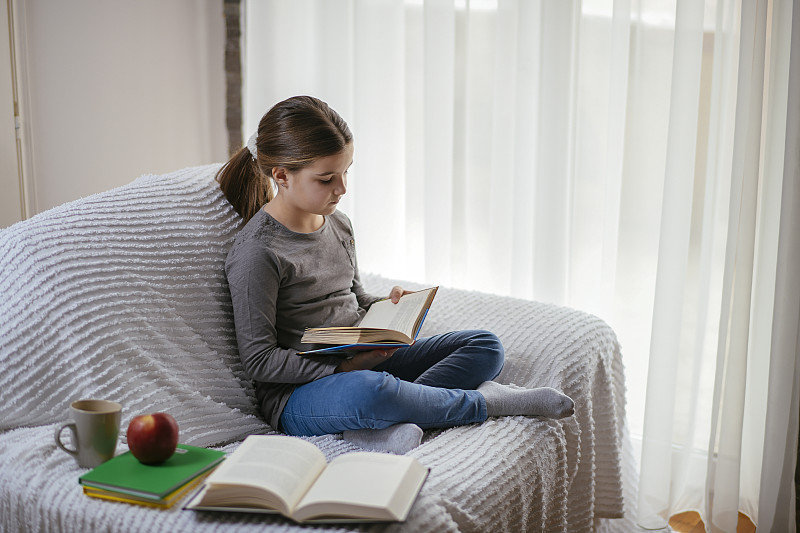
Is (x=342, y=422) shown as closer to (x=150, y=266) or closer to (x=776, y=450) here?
(x=150, y=266)

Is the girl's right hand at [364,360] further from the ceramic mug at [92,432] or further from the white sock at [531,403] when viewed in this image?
the ceramic mug at [92,432]

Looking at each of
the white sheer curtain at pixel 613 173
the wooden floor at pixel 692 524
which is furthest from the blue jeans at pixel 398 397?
the wooden floor at pixel 692 524

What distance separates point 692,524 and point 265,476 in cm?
150

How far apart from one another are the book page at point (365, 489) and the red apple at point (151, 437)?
0.75ft

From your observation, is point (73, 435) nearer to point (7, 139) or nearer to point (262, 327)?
point (262, 327)

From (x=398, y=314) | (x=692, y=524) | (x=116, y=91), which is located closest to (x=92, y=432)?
(x=398, y=314)

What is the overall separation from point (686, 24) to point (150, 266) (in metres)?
1.43

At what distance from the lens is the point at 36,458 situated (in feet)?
3.80

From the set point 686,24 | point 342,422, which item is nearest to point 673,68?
point 686,24

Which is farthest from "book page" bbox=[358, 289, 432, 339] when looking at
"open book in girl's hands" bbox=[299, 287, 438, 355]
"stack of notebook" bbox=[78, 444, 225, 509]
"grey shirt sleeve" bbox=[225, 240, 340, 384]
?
"stack of notebook" bbox=[78, 444, 225, 509]

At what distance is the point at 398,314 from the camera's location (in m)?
1.54

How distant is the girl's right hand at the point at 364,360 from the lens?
152cm

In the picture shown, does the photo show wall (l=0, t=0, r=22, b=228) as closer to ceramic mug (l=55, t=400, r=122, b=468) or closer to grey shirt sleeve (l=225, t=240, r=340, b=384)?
grey shirt sleeve (l=225, t=240, r=340, b=384)

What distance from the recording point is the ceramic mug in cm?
111
